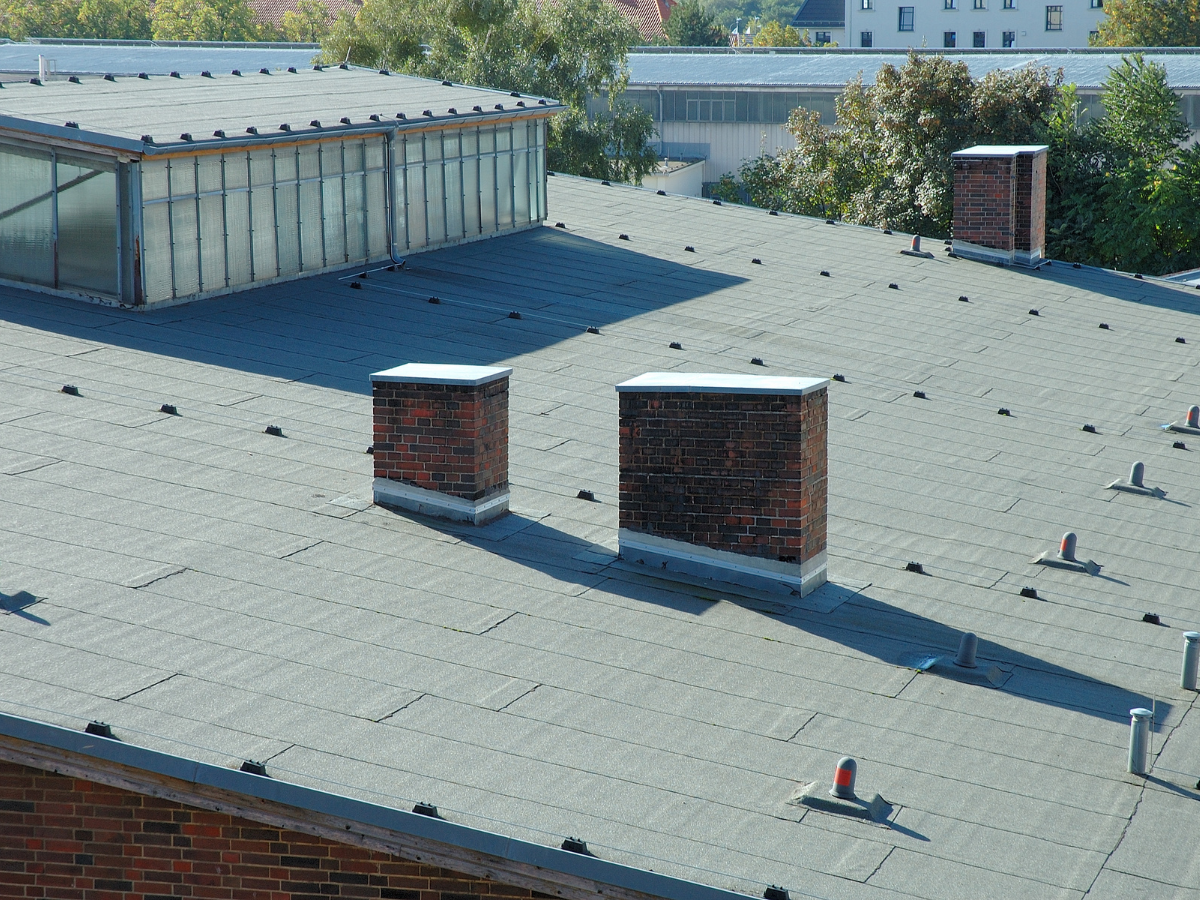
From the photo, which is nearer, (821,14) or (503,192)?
(503,192)

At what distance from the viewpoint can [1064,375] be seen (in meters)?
19.5

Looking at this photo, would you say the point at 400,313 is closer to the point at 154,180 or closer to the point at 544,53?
the point at 154,180

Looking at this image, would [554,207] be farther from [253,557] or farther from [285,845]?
[285,845]

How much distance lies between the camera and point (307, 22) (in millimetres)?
99562

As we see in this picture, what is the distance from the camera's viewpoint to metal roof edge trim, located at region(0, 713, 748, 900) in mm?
7359

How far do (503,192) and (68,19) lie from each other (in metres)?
88.8

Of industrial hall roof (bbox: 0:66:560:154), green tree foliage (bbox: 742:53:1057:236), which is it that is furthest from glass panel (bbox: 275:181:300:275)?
green tree foliage (bbox: 742:53:1057:236)

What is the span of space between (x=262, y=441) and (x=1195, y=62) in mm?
54182

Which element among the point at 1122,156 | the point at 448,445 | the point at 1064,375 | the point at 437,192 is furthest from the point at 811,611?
the point at 1122,156

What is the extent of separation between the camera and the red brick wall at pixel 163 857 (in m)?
8.08

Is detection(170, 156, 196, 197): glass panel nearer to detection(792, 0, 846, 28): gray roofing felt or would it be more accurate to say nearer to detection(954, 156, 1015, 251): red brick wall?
detection(954, 156, 1015, 251): red brick wall

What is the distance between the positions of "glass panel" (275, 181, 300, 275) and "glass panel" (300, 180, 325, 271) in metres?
0.08

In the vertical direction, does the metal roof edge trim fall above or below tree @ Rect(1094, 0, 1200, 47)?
below

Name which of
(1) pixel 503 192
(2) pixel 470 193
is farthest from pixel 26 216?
(1) pixel 503 192
